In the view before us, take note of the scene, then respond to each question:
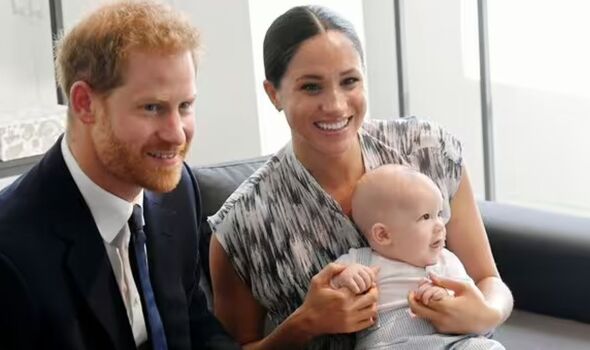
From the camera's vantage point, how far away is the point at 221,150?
4004 mm

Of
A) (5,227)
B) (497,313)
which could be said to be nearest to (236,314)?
(497,313)

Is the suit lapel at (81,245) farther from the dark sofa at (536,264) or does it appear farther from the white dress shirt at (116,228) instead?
the dark sofa at (536,264)

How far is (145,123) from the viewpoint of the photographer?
146 cm

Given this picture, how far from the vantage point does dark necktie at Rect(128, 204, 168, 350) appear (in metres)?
1.58

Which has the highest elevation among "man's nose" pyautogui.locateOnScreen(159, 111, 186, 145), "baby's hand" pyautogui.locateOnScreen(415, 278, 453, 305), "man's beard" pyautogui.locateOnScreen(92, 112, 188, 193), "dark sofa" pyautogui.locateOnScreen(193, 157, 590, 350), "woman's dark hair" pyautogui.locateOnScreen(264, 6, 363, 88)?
"woman's dark hair" pyautogui.locateOnScreen(264, 6, 363, 88)

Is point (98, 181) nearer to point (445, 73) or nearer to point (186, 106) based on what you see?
point (186, 106)

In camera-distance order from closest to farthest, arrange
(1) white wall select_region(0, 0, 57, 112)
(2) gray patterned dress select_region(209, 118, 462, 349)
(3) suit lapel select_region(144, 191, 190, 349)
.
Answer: (3) suit lapel select_region(144, 191, 190, 349), (2) gray patterned dress select_region(209, 118, 462, 349), (1) white wall select_region(0, 0, 57, 112)

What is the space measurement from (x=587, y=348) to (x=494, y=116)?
2.32 meters

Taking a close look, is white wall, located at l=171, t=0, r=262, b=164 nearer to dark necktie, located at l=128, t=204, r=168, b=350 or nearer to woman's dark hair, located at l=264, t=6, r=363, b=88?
woman's dark hair, located at l=264, t=6, r=363, b=88

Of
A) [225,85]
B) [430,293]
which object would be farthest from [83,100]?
[225,85]

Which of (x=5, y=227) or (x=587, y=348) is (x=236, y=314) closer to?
(x=5, y=227)

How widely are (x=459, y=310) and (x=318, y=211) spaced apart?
36 centimetres

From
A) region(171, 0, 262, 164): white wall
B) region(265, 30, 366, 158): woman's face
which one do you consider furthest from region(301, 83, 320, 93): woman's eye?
region(171, 0, 262, 164): white wall

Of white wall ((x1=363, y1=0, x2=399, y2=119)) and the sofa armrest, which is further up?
white wall ((x1=363, y1=0, x2=399, y2=119))
